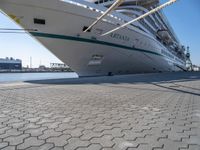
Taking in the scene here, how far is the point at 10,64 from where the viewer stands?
66500 millimetres

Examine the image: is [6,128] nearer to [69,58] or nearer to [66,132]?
[66,132]

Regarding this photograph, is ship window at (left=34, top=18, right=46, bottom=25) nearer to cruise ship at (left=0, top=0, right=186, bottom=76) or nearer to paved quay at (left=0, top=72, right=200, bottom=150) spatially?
cruise ship at (left=0, top=0, right=186, bottom=76)

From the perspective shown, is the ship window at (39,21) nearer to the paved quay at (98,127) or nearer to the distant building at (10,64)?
the paved quay at (98,127)

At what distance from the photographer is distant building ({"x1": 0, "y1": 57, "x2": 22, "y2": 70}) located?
6262 centimetres

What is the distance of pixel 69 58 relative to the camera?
1318 cm

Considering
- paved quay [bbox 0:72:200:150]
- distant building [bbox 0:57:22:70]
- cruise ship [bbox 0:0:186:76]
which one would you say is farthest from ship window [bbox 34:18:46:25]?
distant building [bbox 0:57:22:70]

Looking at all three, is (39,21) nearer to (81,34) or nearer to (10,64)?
(81,34)

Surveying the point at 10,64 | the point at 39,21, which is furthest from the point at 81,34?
the point at 10,64

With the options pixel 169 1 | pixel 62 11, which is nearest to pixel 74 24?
pixel 62 11

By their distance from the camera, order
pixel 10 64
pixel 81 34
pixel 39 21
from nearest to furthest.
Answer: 1. pixel 39 21
2. pixel 81 34
3. pixel 10 64

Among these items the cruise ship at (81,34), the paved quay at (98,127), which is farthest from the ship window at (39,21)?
the paved quay at (98,127)

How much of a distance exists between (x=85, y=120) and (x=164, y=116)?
63.8 inches

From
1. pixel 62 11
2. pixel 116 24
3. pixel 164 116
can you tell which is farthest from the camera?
pixel 116 24

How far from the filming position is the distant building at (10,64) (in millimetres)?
62625
